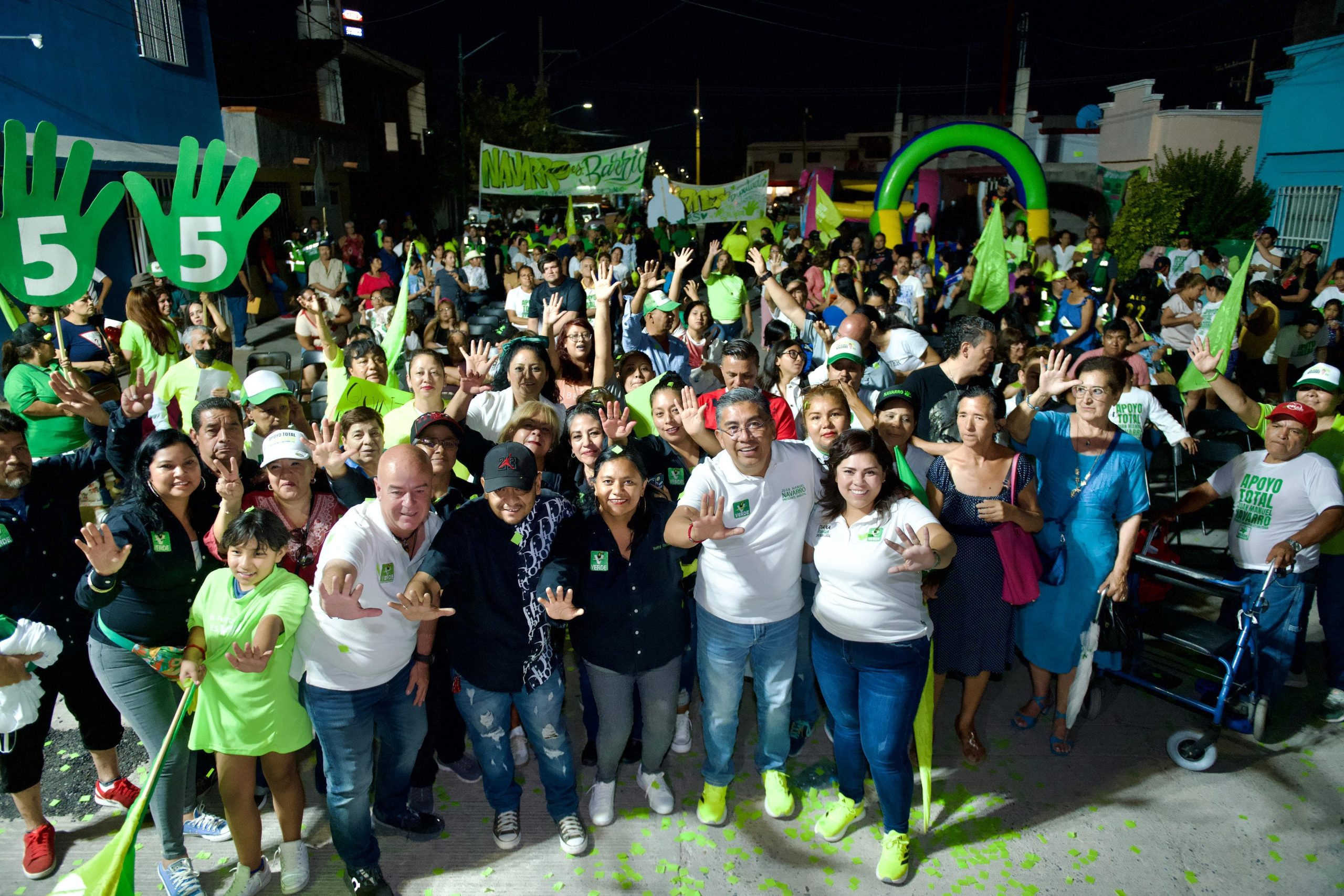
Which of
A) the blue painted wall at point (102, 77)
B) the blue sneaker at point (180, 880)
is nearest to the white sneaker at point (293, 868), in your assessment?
the blue sneaker at point (180, 880)

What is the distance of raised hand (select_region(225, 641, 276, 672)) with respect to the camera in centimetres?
304

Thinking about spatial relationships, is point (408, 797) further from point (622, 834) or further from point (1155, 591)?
point (1155, 591)

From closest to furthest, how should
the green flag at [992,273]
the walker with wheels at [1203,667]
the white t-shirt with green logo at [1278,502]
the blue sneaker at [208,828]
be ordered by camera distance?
the blue sneaker at [208,828] < the walker with wheels at [1203,667] < the white t-shirt with green logo at [1278,502] < the green flag at [992,273]

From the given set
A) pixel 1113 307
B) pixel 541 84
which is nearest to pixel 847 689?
pixel 1113 307

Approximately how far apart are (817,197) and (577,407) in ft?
44.7

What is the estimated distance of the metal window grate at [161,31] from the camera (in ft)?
48.0

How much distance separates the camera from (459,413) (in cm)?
464

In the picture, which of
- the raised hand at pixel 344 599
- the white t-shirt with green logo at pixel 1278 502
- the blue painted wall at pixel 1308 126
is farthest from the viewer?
the blue painted wall at pixel 1308 126

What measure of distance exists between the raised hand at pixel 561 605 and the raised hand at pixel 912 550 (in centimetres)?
126

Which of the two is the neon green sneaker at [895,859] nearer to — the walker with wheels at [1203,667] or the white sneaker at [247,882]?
the walker with wheels at [1203,667]

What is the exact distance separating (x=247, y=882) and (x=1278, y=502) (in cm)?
513

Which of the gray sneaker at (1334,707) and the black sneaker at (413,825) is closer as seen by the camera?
the black sneaker at (413,825)

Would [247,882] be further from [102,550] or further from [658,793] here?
[658,793]

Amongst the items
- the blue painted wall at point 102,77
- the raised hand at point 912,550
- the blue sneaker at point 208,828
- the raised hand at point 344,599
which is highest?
the blue painted wall at point 102,77
